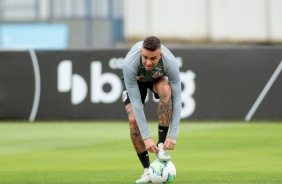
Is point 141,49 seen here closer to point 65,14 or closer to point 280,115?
point 280,115

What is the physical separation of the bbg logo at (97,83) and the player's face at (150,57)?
11.3 m

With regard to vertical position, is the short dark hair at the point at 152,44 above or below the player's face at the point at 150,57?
above

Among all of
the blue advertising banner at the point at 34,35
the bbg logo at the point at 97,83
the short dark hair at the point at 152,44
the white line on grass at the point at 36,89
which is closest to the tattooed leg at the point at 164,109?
the short dark hair at the point at 152,44

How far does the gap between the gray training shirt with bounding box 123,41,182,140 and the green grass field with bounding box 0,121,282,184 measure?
3.22 ft

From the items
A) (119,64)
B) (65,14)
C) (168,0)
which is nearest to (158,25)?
(168,0)

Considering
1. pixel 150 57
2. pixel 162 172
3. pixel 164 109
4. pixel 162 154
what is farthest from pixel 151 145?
pixel 150 57

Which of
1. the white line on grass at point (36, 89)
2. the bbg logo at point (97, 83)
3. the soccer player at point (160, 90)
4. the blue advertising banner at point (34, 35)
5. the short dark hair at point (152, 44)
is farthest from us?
the blue advertising banner at point (34, 35)

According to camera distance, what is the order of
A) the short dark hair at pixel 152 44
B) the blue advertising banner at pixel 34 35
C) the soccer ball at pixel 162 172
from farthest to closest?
1. the blue advertising banner at pixel 34 35
2. the soccer ball at pixel 162 172
3. the short dark hair at pixel 152 44

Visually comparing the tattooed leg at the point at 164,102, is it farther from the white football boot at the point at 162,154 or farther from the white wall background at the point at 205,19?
the white wall background at the point at 205,19

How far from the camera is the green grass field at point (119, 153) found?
41.1 ft

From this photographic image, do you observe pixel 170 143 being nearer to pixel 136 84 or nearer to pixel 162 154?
pixel 162 154

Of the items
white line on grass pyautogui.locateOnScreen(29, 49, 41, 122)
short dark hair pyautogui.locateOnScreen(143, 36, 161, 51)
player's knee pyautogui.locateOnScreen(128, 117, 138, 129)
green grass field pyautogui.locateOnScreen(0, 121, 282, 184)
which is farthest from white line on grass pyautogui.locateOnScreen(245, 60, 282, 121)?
short dark hair pyautogui.locateOnScreen(143, 36, 161, 51)

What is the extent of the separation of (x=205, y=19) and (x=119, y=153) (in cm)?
1591

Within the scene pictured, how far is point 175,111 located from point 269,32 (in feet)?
65.8
